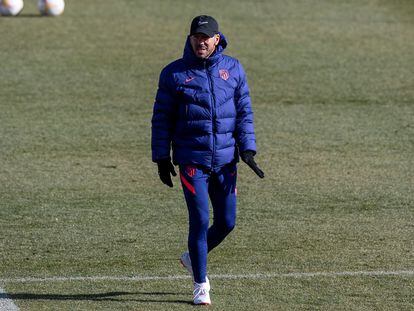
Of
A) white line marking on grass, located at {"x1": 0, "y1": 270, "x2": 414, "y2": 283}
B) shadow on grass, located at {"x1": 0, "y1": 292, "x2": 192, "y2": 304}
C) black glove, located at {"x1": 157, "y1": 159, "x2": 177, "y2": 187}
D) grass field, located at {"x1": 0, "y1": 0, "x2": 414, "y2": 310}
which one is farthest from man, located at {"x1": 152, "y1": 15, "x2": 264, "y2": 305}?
white line marking on grass, located at {"x1": 0, "y1": 270, "x2": 414, "y2": 283}

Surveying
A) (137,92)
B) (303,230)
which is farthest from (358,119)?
(303,230)

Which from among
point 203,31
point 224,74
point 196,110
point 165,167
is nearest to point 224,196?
point 165,167

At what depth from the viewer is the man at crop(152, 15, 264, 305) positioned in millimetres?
9234

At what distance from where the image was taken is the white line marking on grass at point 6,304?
9.36 m

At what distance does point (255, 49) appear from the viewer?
70.7 ft

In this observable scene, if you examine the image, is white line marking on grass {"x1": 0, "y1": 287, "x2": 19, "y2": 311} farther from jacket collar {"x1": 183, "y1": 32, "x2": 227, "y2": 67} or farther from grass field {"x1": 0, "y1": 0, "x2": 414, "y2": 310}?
jacket collar {"x1": 183, "y1": 32, "x2": 227, "y2": 67}

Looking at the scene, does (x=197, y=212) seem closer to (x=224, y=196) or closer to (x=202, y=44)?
(x=224, y=196)

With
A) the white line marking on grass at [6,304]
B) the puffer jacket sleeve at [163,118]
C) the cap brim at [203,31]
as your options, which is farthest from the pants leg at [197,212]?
the white line marking on grass at [6,304]

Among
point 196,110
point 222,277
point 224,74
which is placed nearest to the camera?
point 196,110

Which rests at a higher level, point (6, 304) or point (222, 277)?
point (6, 304)

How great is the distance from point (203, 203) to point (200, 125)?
61 cm

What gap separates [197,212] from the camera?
9281 mm

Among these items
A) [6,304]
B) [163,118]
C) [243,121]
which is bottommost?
[6,304]

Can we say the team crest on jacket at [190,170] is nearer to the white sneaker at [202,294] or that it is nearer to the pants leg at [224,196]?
the pants leg at [224,196]
